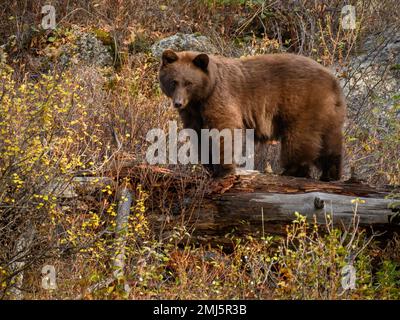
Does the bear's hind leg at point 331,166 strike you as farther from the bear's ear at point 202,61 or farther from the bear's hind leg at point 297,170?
the bear's ear at point 202,61

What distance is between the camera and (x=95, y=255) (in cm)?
614

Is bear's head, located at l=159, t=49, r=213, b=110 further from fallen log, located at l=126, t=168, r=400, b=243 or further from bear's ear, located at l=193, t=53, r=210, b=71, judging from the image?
fallen log, located at l=126, t=168, r=400, b=243

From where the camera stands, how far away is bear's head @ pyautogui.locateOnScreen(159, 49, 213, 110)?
793 cm

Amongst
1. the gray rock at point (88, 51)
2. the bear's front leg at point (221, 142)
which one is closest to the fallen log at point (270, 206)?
the bear's front leg at point (221, 142)

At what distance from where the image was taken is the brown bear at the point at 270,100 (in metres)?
7.94

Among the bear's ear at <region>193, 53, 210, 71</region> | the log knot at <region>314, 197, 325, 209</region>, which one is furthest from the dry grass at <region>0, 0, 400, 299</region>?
the bear's ear at <region>193, 53, 210, 71</region>

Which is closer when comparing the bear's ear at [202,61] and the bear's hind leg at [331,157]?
the bear's ear at [202,61]

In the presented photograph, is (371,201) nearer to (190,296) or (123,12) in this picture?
(190,296)

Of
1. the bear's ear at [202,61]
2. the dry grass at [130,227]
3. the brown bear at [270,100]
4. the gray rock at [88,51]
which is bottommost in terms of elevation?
the dry grass at [130,227]

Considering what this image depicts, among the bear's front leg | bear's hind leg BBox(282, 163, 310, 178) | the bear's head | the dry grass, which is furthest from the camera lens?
bear's hind leg BBox(282, 163, 310, 178)

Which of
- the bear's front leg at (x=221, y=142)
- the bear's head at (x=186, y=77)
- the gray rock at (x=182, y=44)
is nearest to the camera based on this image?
the bear's front leg at (x=221, y=142)

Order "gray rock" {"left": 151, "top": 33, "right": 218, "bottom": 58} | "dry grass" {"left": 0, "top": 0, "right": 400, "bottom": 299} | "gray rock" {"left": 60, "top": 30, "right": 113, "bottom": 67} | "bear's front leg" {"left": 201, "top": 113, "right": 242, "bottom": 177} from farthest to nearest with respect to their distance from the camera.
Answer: "gray rock" {"left": 151, "top": 33, "right": 218, "bottom": 58}
"gray rock" {"left": 60, "top": 30, "right": 113, "bottom": 67}
"bear's front leg" {"left": 201, "top": 113, "right": 242, "bottom": 177}
"dry grass" {"left": 0, "top": 0, "right": 400, "bottom": 299}

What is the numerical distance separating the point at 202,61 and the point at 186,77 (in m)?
0.25

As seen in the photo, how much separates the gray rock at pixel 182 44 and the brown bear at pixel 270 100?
12.5ft
